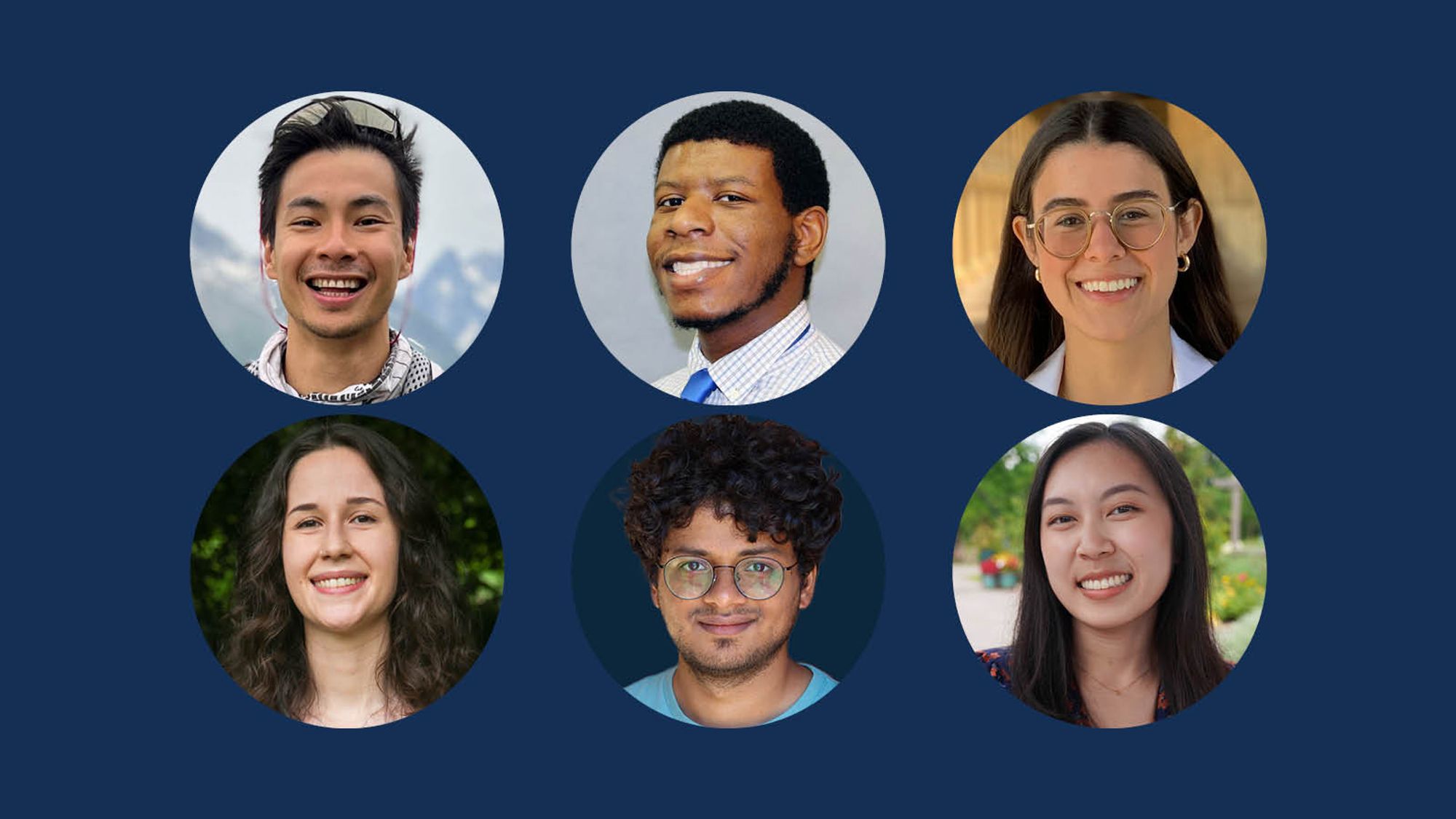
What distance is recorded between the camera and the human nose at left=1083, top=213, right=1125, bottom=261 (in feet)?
21.9

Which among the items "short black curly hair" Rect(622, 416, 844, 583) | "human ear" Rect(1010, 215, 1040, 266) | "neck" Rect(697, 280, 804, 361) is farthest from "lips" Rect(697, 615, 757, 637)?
"human ear" Rect(1010, 215, 1040, 266)

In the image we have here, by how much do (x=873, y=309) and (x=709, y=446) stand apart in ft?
2.87

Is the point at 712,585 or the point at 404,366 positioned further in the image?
the point at 404,366

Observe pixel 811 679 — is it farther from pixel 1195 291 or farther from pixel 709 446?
pixel 1195 291

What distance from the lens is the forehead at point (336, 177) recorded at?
6.81 m

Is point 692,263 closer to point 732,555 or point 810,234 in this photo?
point 810,234

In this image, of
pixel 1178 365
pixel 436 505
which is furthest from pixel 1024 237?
pixel 436 505

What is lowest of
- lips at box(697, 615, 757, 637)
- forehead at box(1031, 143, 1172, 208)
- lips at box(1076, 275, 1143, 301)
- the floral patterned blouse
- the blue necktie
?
the floral patterned blouse

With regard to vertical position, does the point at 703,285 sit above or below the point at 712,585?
above

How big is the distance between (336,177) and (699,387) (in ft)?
5.55

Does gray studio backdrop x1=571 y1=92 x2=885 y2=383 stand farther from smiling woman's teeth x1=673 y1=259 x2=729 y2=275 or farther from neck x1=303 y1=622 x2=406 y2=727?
neck x1=303 y1=622 x2=406 y2=727

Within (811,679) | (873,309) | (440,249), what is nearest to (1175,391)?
(873,309)

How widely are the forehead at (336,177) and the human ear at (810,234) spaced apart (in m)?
1.65

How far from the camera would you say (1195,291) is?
6840mm
